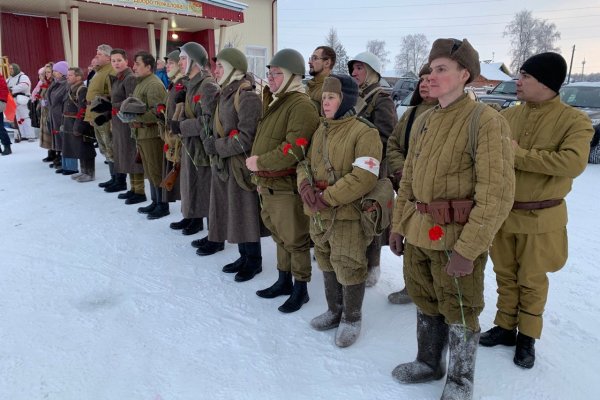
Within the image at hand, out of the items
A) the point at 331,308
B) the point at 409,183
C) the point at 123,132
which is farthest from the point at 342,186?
the point at 123,132

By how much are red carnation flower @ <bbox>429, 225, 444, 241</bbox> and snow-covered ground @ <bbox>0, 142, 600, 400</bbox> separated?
0.93 m

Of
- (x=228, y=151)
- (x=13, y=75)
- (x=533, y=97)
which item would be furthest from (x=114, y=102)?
(x=13, y=75)

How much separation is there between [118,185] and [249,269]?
3.85m

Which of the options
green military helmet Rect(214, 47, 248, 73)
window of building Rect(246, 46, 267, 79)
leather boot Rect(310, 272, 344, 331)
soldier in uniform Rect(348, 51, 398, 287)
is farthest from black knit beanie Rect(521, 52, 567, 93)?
window of building Rect(246, 46, 267, 79)

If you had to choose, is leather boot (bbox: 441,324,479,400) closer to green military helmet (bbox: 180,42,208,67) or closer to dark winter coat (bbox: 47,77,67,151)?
green military helmet (bbox: 180,42,208,67)

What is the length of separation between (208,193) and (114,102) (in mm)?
2400

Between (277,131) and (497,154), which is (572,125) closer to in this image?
(497,154)

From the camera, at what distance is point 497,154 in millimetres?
1996

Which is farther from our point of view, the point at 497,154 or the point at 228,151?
the point at 228,151

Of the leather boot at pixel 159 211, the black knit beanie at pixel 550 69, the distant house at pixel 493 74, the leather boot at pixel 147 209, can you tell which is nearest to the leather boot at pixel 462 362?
the black knit beanie at pixel 550 69

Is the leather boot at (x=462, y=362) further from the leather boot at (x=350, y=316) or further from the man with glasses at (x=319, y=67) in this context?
the man with glasses at (x=319, y=67)

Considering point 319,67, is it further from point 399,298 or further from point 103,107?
point 103,107

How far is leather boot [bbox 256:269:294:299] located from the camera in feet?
11.8

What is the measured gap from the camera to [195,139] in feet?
14.3
